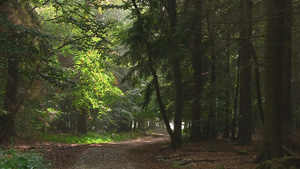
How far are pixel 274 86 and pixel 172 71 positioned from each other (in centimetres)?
701

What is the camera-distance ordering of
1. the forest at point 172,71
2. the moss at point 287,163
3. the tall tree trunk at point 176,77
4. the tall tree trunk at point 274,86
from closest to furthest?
1. the moss at point 287,163
2. the tall tree trunk at point 274,86
3. the forest at point 172,71
4. the tall tree trunk at point 176,77

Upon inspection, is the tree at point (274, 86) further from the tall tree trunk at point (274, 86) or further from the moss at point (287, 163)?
the moss at point (287, 163)

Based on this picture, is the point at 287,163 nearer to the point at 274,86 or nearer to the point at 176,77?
the point at 274,86

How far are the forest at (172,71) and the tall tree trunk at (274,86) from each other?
0.09 feet

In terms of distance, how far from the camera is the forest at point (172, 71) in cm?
698

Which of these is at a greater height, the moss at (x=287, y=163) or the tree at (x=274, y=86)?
the tree at (x=274, y=86)

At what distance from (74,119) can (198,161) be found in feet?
57.1

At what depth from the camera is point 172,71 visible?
13.2 metres

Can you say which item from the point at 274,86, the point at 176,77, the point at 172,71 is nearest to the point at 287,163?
the point at 274,86

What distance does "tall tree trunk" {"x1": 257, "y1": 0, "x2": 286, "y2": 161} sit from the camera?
6.61 m

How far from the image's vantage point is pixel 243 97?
41.5 ft

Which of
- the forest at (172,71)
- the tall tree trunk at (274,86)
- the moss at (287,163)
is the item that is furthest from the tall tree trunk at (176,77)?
the moss at (287,163)

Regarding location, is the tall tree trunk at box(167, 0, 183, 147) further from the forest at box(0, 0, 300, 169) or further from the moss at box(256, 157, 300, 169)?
the moss at box(256, 157, 300, 169)

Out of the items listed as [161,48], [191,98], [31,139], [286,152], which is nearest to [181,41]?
[161,48]
